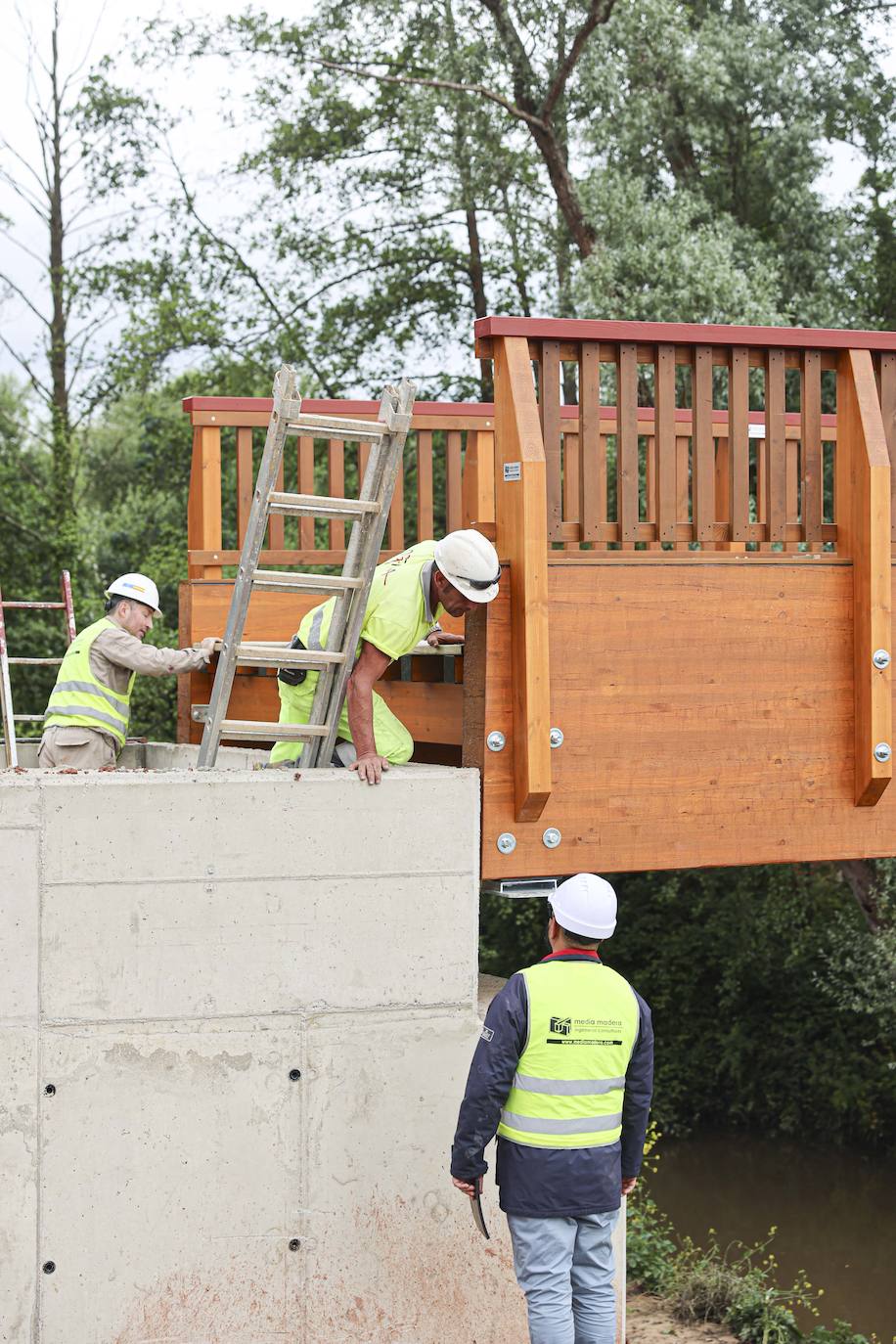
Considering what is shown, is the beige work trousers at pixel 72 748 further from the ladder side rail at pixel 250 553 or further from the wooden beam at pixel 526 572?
the wooden beam at pixel 526 572

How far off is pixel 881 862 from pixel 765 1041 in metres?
3.91

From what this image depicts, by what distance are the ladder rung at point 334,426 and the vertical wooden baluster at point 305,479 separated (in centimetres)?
183

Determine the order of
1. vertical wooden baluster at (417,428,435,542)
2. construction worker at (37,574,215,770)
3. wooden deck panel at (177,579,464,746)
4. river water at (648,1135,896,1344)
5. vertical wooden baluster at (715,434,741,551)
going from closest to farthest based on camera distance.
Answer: construction worker at (37,574,215,770) < wooden deck panel at (177,579,464,746) < vertical wooden baluster at (417,428,435,542) < vertical wooden baluster at (715,434,741,551) < river water at (648,1135,896,1344)

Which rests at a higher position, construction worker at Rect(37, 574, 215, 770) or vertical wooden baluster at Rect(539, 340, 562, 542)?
vertical wooden baluster at Rect(539, 340, 562, 542)

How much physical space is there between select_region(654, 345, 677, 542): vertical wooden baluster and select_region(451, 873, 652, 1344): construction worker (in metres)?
1.57

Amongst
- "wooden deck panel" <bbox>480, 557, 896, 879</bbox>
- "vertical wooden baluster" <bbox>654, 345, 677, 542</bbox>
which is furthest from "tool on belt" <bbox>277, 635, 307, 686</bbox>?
"vertical wooden baluster" <bbox>654, 345, 677, 542</bbox>

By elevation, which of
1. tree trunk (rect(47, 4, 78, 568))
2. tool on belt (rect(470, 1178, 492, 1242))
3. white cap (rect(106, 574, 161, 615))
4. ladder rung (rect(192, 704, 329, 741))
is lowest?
tool on belt (rect(470, 1178, 492, 1242))

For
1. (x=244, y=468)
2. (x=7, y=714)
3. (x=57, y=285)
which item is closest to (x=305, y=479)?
(x=244, y=468)

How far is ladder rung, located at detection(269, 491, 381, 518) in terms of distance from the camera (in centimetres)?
492

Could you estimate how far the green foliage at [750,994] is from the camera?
16.1 m

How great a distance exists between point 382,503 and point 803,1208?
11.4 meters

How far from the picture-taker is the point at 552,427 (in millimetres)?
5254

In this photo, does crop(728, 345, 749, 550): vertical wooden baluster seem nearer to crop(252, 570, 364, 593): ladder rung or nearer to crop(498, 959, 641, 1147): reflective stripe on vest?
crop(252, 570, 364, 593): ladder rung

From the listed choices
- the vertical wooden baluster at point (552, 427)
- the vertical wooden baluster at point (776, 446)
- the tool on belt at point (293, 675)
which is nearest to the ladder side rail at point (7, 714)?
the tool on belt at point (293, 675)
